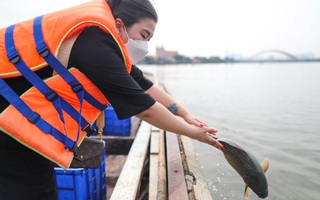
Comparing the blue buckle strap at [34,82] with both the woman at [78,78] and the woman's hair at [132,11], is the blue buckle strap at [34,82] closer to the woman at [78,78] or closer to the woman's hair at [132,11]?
the woman at [78,78]

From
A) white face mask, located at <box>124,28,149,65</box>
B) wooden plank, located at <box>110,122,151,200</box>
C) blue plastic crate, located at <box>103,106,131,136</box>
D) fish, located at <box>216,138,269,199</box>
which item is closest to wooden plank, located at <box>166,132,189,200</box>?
wooden plank, located at <box>110,122,151,200</box>

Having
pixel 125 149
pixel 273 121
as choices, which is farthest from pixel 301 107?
pixel 125 149

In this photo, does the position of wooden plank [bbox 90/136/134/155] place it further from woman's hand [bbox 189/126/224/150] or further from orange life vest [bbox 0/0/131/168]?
orange life vest [bbox 0/0/131/168]

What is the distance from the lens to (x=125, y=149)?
460 centimetres

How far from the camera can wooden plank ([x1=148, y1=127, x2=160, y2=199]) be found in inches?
104

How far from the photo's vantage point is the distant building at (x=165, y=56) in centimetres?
11562

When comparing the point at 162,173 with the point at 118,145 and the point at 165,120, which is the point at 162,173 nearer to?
the point at 165,120

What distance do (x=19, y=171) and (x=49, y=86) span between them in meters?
0.57

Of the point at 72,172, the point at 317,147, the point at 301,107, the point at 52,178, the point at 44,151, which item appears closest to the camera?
the point at 44,151

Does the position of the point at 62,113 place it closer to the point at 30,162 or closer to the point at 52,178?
the point at 30,162

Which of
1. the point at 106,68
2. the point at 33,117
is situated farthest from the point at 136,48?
the point at 33,117

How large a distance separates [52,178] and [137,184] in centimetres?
115

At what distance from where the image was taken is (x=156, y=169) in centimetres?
313

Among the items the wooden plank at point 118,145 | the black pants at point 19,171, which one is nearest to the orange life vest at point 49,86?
the black pants at point 19,171
